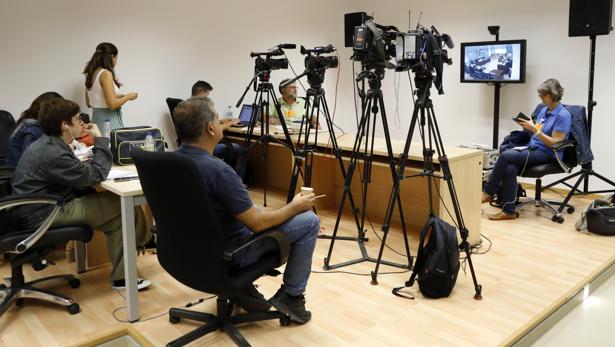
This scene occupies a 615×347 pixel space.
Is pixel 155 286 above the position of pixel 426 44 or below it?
below

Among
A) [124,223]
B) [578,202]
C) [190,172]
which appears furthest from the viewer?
[578,202]

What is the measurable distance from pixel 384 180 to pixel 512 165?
112 cm

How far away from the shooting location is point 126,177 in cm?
294

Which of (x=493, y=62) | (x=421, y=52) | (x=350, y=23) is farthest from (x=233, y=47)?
(x=421, y=52)

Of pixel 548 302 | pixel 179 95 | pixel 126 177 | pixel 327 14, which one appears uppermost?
pixel 327 14

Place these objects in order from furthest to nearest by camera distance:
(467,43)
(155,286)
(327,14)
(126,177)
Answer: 1. (327,14)
2. (467,43)
3. (155,286)
4. (126,177)

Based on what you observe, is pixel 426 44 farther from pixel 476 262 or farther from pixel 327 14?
pixel 327 14

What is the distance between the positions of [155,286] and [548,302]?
231cm

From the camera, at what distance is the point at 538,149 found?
4.68m

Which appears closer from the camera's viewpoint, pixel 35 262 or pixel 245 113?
pixel 35 262

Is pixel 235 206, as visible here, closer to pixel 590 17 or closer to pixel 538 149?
pixel 538 149

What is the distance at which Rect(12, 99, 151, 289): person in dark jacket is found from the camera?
2.81 m

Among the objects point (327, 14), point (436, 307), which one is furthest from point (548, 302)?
point (327, 14)

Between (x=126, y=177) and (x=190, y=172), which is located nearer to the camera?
(x=190, y=172)
